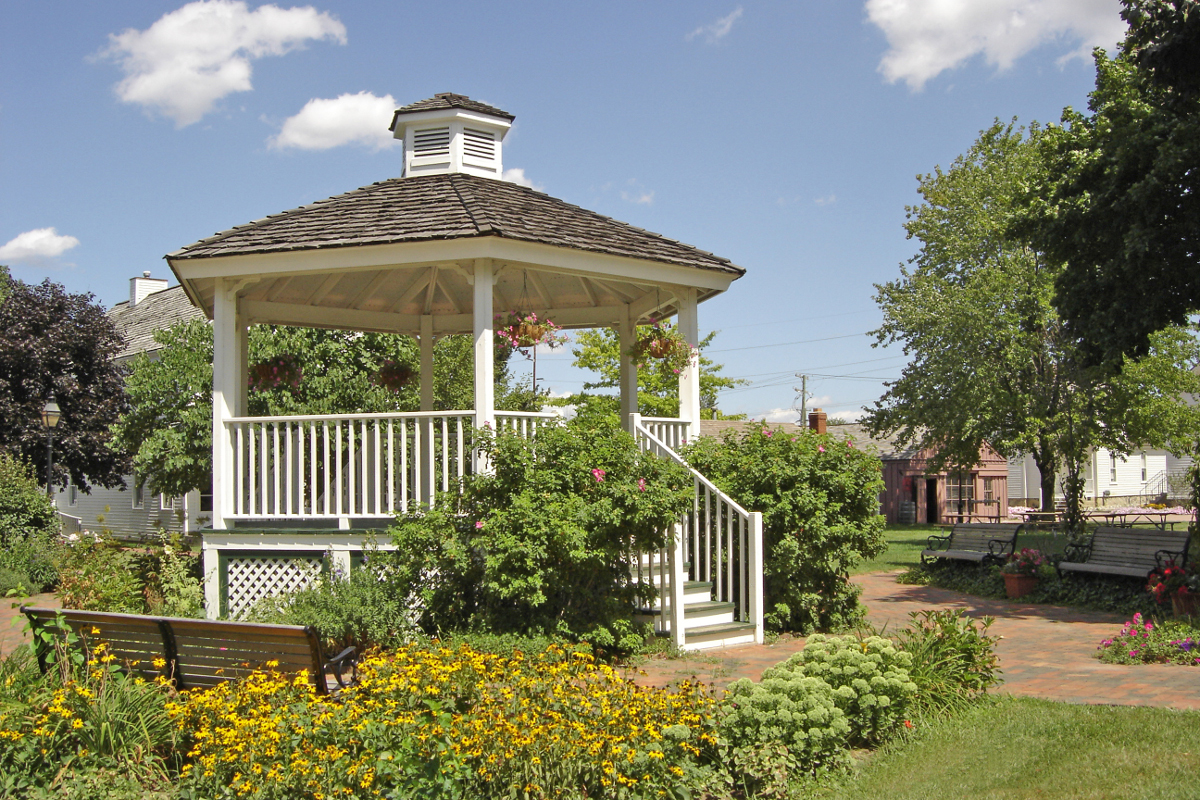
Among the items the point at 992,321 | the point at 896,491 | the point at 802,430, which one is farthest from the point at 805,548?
the point at 896,491

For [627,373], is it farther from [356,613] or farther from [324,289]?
[356,613]

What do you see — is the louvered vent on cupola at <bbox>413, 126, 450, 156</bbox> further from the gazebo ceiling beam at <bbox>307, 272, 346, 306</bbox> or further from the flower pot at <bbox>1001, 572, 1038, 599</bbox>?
the flower pot at <bbox>1001, 572, 1038, 599</bbox>

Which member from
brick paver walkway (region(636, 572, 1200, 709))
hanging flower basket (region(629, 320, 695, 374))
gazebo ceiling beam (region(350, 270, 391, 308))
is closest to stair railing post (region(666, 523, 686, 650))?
brick paver walkway (region(636, 572, 1200, 709))

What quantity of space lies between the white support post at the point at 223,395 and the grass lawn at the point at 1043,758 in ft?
22.6

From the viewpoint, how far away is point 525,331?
9016mm

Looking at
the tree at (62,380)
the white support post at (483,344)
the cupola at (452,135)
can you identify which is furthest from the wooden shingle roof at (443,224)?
the tree at (62,380)

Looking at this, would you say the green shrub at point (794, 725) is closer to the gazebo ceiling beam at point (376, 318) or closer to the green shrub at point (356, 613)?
the green shrub at point (356, 613)

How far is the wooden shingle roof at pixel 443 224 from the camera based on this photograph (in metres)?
9.02

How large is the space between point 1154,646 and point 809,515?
9.92 feet

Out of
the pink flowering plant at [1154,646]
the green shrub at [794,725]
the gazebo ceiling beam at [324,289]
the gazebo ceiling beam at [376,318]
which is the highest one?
the gazebo ceiling beam at [324,289]

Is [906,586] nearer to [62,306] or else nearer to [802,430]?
[802,430]

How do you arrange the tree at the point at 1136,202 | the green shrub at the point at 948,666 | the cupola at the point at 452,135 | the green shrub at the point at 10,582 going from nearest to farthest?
the green shrub at the point at 948,666, the tree at the point at 1136,202, the cupola at the point at 452,135, the green shrub at the point at 10,582

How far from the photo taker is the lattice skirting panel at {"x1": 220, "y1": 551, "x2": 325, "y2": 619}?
30.0 feet

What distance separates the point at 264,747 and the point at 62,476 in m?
23.1
